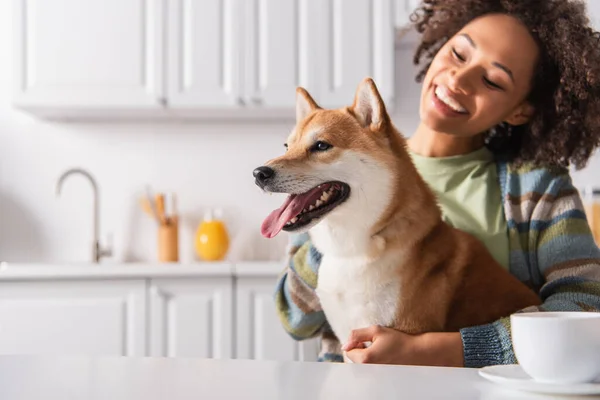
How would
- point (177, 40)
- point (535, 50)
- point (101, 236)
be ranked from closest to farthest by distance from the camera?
point (535, 50)
point (177, 40)
point (101, 236)

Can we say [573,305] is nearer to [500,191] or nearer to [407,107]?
[500,191]

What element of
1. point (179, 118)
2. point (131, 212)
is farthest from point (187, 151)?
point (131, 212)

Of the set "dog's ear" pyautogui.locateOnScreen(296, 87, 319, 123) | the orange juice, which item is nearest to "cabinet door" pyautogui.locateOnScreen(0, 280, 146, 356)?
"dog's ear" pyautogui.locateOnScreen(296, 87, 319, 123)

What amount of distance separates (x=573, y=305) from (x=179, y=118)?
2271 mm

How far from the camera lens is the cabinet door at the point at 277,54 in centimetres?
278

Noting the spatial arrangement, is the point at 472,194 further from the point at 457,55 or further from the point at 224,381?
the point at 224,381

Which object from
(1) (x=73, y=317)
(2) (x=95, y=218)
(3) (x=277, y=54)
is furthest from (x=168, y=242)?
(3) (x=277, y=54)

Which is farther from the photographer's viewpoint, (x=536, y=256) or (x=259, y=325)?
(x=259, y=325)

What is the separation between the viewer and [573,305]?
3.75 feet

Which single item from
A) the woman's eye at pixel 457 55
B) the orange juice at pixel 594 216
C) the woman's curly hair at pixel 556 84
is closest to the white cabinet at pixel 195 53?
the orange juice at pixel 594 216

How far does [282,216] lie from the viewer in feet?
3.70

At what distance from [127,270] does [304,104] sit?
139cm

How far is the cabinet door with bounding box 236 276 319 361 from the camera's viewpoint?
8.33ft

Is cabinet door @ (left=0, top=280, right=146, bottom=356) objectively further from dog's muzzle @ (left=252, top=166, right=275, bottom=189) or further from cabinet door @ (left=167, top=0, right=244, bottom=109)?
dog's muzzle @ (left=252, top=166, right=275, bottom=189)
